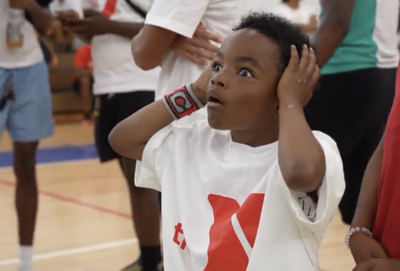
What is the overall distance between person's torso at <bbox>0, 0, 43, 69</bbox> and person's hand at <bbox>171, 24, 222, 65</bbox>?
1143mm

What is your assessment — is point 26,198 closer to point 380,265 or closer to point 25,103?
point 25,103

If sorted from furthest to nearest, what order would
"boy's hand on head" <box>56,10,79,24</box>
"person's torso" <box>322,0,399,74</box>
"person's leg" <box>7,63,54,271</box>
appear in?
"person's leg" <box>7,63,54,271</box>
"boy's hand on head" <box>56,10,79,24</box>
"person's torso" <box>322,0,399,74</box>

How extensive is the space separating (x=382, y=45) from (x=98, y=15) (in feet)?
3.59

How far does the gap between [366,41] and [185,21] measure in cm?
75

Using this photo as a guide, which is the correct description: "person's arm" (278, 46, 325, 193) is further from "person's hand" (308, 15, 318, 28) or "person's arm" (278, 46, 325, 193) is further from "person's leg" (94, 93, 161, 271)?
"person's hand" (308, 15, 318, 28)

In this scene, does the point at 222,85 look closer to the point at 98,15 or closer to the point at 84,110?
the point at 98,15

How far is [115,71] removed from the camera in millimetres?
3010

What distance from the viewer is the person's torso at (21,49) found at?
10.3 ft

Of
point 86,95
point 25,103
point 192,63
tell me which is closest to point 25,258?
point 25,103

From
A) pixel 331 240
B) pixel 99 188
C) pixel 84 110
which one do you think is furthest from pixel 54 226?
pixel 84 110

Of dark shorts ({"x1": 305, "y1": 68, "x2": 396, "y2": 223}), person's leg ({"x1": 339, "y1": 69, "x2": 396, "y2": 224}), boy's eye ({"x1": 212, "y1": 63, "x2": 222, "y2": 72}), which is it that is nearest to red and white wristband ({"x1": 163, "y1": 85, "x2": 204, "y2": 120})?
boy's eye ({"x1": 212, "y1": 63, "x2": 222, "y2": 72})

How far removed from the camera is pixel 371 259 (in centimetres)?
162

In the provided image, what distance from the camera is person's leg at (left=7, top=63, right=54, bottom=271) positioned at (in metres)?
3.20

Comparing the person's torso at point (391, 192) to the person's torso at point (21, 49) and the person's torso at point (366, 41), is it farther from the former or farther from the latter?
the person's torso at point (21, 49)
